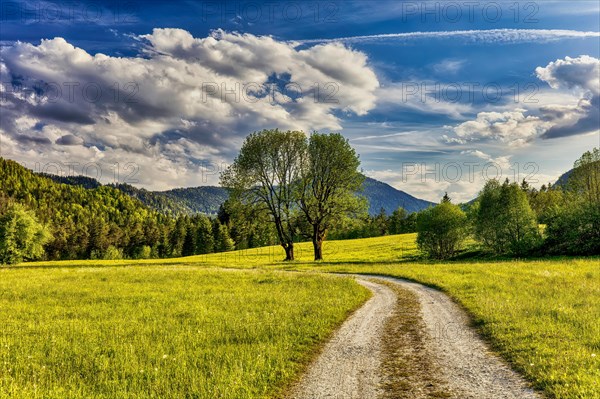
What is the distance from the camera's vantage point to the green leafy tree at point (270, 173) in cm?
5197

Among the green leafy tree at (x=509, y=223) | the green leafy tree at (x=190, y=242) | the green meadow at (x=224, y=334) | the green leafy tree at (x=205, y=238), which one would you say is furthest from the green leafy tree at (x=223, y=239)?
the green meadow at (x=224, y=334)

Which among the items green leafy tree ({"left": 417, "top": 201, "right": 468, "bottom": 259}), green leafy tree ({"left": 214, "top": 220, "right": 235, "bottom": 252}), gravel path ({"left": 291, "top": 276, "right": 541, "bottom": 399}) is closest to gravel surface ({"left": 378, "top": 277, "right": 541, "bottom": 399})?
gravel path ({"left": 291, "top": 276, "right": 541, "bottom": 399})

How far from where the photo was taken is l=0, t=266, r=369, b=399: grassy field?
332 inches

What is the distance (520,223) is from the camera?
5122 centimetres

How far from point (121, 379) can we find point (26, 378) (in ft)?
8.18

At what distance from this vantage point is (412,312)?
16062 millimetres

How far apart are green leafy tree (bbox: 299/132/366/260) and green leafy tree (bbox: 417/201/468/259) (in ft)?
43.9

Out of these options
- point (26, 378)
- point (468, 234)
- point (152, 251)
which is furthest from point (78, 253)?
point (26, 378)

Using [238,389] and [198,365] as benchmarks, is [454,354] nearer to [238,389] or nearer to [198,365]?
[238,389]

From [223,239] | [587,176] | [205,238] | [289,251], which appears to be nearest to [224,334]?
[289,251]

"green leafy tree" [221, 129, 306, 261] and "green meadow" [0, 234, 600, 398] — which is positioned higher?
Answer: "green leafy tree" [221, 129, 306, 261]

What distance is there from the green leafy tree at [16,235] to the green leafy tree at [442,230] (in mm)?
82936

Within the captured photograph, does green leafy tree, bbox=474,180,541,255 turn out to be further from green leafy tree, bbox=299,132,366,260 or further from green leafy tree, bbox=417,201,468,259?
green leafy tree, bbox=299,132,366,260

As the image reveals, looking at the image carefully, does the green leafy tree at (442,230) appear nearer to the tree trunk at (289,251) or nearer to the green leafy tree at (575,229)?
the green leafy tree at (575,229)
